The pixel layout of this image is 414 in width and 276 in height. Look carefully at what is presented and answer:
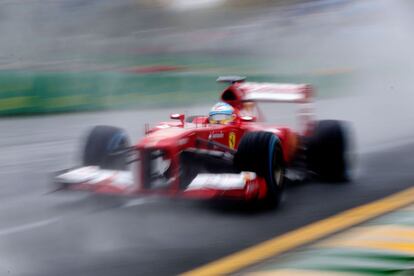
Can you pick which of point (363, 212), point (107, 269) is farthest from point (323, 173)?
point (107, 269)

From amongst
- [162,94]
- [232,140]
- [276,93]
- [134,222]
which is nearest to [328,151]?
[276,93]

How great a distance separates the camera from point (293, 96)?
8.62 metres

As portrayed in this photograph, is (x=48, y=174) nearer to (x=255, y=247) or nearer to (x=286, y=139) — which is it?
(x=286, y=139)

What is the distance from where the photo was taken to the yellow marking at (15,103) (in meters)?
16.2

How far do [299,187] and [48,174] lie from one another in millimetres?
2753

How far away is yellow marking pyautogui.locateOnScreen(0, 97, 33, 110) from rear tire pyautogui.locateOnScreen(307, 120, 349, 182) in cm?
870

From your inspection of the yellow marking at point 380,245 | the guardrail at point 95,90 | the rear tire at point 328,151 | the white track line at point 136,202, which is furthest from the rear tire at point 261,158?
the guardrail at point 95,90

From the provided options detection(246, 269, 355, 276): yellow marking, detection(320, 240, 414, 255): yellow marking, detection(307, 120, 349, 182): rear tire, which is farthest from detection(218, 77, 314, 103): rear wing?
detection(246, 269, 355, 276): yellow marking

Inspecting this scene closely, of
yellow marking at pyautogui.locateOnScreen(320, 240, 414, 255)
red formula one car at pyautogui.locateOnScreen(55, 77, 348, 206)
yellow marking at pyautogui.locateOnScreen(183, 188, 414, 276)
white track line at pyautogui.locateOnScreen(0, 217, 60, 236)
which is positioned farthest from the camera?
red formula one car at pyautogui.locateOnScreen(55, 77, 348, 206)

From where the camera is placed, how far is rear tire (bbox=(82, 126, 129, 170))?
26.0ft

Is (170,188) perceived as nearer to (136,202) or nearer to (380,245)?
(136,202)

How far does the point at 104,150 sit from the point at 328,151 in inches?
90.9

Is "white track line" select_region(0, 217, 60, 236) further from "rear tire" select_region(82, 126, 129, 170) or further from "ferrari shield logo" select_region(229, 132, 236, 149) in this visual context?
"ferrari shield logo" select_region(229, 132, 236, 149)

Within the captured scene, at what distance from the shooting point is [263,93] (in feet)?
28.4
